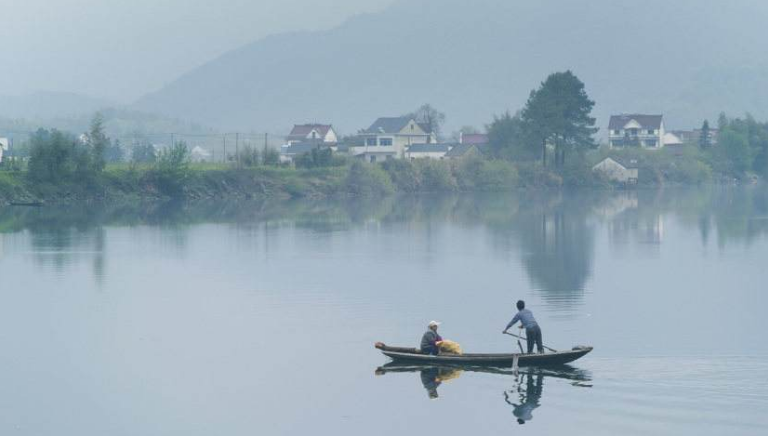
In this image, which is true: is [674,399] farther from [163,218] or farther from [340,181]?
[340,181]

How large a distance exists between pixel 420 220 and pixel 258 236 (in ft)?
46.3

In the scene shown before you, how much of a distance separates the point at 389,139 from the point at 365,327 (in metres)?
101

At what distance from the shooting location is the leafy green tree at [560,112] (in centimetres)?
10706

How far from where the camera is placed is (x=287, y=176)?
322 ft

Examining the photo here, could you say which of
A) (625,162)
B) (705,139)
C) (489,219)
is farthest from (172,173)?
(705,139)

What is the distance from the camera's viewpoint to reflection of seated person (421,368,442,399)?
77.0ft

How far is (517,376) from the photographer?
79.7 feet

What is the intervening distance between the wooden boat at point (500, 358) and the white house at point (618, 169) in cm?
9235

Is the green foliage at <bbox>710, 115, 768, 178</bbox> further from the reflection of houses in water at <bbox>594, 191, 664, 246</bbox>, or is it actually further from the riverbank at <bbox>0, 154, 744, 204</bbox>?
the reflection of houses in water at <bbox>594, 191, 664, 246</bbox>

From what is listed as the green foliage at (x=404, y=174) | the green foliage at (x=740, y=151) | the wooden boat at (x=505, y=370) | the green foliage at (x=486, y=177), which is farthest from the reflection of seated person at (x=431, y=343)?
the green foliage at (x=740, y=151)

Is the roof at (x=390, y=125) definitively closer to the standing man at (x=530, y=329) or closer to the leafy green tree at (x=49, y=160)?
the leafy green tree at (x=49, y=160)

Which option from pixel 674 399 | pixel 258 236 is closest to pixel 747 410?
pixel 674 399

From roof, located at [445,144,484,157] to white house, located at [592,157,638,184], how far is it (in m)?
13.7

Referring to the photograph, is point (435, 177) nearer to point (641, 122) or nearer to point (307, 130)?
point (307, 130)
